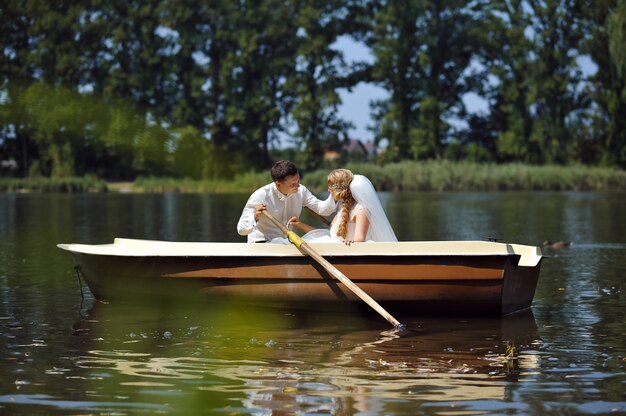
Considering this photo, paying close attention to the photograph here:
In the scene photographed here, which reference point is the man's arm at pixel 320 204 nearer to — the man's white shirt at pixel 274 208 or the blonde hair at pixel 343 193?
the man's white shirt at pixel 274 208

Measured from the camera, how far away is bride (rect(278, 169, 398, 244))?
38.8 ft

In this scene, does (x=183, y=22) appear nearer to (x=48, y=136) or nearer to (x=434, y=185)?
(x=48, y=136)

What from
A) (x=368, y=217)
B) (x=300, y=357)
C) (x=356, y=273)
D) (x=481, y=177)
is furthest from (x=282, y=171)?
(x=481, y=177)

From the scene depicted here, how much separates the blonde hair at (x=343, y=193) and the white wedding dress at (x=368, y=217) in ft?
0.13

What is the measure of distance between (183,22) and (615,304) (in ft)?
189

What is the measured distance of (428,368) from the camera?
29.5ft

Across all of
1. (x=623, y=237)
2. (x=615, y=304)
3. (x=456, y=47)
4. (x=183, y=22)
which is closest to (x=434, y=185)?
(x=456, y=47)

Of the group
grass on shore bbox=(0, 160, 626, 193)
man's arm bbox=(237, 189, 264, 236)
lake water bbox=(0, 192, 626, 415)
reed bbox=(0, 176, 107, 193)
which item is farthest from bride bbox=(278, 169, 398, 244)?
reed bbox=(0, 176, 107, 193)

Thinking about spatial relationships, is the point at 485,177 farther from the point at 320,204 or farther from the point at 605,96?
the point at 320,204

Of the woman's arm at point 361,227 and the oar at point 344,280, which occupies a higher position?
the woman's arm at point 361,227

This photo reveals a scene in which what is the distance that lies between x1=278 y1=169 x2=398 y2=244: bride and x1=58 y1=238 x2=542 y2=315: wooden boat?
437 mm

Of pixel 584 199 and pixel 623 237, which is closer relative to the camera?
pixel 623 237

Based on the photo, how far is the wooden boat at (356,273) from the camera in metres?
11.4

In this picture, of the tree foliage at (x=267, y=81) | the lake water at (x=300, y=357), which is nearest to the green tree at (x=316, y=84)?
the tree foliage at (x=267, y=81)
